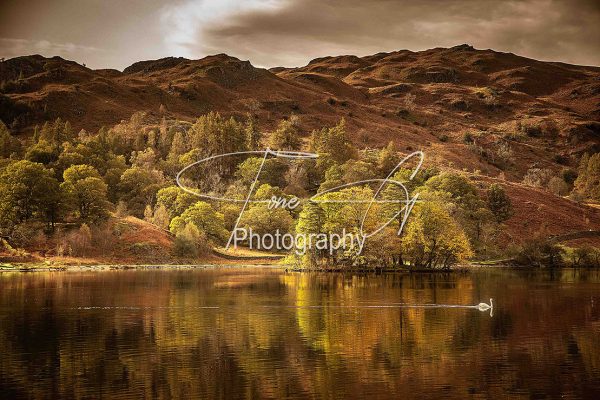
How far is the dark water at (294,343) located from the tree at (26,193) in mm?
40570

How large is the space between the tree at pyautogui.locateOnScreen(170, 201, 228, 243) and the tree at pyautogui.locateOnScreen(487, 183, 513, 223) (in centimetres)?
4969

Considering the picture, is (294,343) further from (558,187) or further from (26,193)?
(558,187)

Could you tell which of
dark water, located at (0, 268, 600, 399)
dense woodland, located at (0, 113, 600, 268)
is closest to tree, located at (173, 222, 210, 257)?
dense woodland, located at (0, 113, 600, 268)

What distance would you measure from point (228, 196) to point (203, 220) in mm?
19823

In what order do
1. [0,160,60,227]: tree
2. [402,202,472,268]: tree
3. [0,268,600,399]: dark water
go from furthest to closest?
[0,160,60,227]: tree
[402,202,472,268]: tree
[0,268,600,399]: dark water

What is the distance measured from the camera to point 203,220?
11688 centimetres

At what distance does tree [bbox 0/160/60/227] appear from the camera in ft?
331

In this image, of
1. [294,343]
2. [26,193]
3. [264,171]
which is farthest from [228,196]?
[294,343]

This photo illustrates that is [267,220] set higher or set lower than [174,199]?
lower

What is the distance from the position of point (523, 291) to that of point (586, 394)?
1541 inches

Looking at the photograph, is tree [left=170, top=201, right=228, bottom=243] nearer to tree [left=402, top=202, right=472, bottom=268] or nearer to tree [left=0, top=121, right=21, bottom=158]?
tree [left=0, top=121, right=21, bottom=158]

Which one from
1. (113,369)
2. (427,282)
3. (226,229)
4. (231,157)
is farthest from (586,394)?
(231,157)

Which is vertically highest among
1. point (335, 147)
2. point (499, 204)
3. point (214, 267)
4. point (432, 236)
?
point (335, 147)

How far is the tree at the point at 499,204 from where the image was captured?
126688mm
